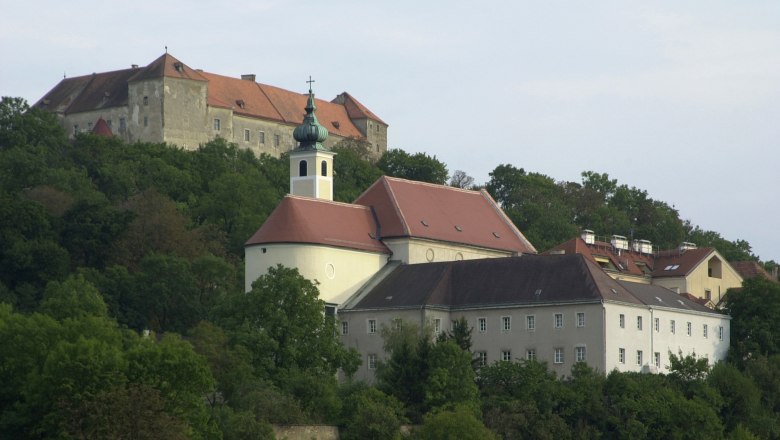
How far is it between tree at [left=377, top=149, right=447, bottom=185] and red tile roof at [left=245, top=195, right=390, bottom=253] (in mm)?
39277

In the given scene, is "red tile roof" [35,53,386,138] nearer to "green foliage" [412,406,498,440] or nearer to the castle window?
the castle window

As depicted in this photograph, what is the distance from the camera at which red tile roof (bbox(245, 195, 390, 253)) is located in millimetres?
97500

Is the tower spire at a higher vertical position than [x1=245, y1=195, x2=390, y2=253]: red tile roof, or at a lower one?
higher

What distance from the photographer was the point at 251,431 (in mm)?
76750

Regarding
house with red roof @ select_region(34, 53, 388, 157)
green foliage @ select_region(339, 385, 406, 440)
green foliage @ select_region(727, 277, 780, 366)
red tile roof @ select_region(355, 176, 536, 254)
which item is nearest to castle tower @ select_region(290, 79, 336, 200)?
A: red tile roof @ select_region(355, 176, 536, 254)

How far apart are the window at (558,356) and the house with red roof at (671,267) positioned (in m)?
17.8

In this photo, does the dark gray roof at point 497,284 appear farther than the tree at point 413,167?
No

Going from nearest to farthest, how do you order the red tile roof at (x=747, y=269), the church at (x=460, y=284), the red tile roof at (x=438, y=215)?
the church at (x=460, y=284) < the red tile roof at (x=438, y=215) < the red tile roof at (x=747, y=269)

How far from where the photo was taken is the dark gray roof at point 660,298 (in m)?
93.9

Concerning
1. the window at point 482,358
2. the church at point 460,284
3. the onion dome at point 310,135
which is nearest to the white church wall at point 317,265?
the church at point 460,284

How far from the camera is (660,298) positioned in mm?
95312

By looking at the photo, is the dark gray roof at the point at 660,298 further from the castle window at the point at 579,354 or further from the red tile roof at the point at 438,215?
the red tile roof at the point at 438,215

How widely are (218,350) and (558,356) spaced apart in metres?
14.6

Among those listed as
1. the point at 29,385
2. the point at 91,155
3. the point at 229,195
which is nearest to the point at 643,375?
the point at 29,385
